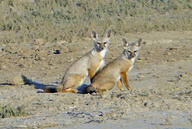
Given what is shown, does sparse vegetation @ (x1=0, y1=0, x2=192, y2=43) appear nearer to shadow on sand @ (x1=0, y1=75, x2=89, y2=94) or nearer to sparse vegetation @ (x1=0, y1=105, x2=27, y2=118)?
shadow on sand @ (x1=0, y1=75, x2=89, y2=94)

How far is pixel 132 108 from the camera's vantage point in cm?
788

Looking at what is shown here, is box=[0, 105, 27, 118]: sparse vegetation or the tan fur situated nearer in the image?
box=[0, 105, 27, 118]: sparse vegetation

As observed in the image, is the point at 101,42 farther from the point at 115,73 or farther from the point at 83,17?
the point at 83,17

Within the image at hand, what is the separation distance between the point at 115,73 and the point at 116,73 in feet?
0.09

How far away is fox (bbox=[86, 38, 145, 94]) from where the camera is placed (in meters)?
10.5

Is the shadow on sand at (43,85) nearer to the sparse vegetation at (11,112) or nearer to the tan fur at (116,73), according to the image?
the tan fur at (116,73)

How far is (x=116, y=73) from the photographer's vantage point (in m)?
10.9

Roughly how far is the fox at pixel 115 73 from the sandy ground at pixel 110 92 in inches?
18.2

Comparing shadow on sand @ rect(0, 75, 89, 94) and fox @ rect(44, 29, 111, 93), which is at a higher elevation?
fox @ rect(44, 29, 111, 93)

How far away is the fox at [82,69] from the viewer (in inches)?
428

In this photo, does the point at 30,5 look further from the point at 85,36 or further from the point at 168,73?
the point at 168,73

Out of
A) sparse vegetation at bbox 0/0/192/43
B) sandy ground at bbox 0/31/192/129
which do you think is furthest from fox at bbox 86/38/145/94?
sparse vegetation at bbox 0/0/192/43

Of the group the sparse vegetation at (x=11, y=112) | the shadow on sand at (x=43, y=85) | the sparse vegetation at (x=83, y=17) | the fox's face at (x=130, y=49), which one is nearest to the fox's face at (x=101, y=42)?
the fox's face at (x=130, y=49)

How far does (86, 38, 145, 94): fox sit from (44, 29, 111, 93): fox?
0.40 m
